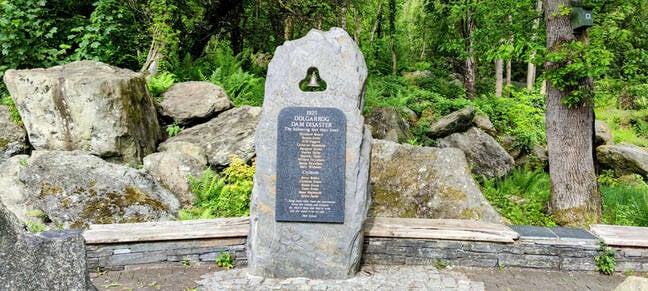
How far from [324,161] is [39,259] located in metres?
2.93

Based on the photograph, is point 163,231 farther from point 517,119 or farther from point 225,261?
point 517,119

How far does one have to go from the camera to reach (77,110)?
7578 millimetres

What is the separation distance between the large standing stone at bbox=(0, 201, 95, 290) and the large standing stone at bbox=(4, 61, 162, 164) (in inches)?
185

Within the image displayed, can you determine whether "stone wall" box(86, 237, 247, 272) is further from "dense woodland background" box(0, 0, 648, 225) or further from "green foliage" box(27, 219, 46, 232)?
"dense woodland background" box(0, 0, 648, 225)

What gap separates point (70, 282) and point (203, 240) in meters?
2.49

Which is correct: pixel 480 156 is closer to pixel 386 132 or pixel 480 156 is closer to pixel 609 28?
pixel 386 132

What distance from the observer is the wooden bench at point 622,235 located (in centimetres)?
561

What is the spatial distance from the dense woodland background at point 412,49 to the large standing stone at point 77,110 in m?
0.90

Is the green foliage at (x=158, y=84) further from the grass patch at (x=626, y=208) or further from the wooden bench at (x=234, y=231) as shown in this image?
the grass patch at (x=626, y=208)

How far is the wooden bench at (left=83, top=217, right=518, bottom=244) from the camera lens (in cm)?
557


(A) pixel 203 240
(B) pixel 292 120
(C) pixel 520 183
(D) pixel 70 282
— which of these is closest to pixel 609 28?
(C) pixel 520 183

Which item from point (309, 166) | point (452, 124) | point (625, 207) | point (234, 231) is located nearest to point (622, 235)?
point (625, 207)

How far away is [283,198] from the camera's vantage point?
5.31 meters

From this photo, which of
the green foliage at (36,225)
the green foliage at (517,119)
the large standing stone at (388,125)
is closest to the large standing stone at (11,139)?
the green foliage at (36,225)
